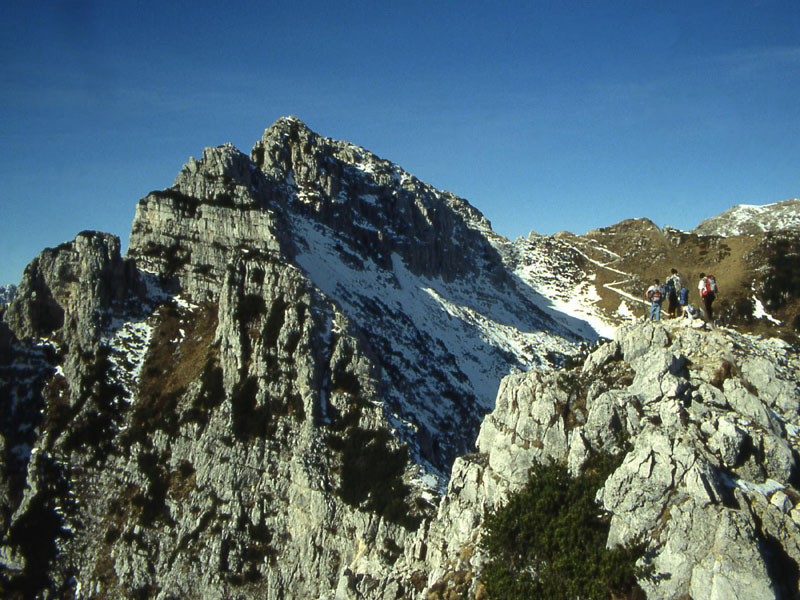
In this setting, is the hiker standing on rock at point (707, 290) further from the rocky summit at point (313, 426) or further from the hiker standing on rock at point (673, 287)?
the rocky summit at point (313, 426)

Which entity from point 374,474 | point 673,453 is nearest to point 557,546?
point 673,453

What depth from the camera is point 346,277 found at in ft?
423

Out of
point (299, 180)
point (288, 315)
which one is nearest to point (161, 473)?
point (288, 315)

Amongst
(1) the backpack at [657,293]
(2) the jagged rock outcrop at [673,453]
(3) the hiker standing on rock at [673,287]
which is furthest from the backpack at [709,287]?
(2) the jagged rock outcrop at [673,453]

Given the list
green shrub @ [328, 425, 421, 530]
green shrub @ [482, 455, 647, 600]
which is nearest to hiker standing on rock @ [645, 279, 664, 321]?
green shrub @ [482, 455, 647, 600]

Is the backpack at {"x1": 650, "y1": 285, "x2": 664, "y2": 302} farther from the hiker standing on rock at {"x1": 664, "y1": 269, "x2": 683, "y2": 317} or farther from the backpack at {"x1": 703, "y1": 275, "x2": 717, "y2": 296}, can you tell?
the backpack at {"x1": 703, "y1": 275, "x2": 717, "y2": 296}

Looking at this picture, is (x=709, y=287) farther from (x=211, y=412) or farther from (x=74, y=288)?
(x=74, y=288)

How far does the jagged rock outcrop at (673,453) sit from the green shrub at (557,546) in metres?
0.84

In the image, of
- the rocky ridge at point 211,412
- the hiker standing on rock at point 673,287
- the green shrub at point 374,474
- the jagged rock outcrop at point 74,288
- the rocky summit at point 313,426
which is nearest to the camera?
the rocky summit at point 313,426

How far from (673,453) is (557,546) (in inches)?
272

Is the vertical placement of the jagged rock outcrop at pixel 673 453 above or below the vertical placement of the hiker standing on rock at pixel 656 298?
below

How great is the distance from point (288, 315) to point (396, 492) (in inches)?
1275

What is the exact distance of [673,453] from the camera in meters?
24.0

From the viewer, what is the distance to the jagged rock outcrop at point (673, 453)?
21266mm
